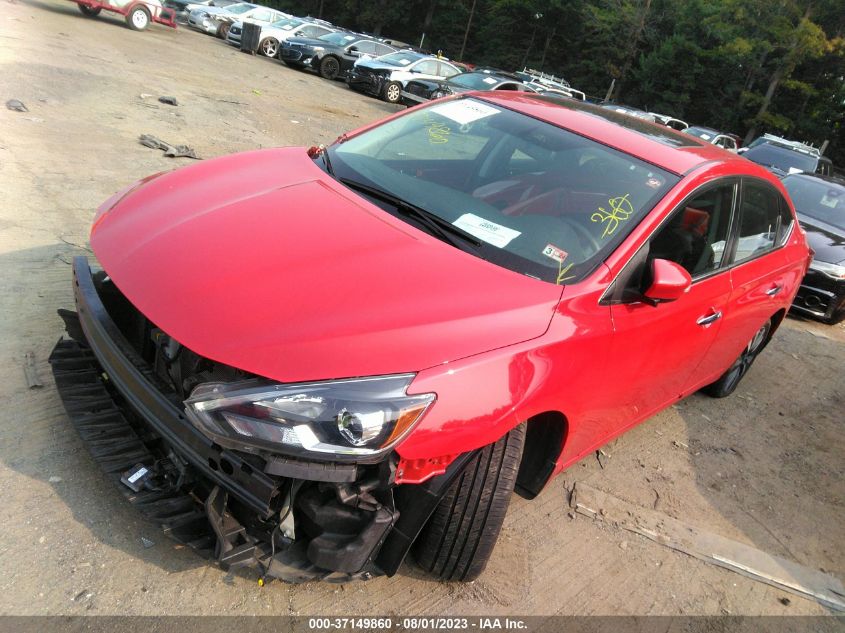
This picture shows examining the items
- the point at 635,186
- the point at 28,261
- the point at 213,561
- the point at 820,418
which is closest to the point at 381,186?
the point at 635,186

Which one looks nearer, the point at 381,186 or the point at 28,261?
the point at 381,186

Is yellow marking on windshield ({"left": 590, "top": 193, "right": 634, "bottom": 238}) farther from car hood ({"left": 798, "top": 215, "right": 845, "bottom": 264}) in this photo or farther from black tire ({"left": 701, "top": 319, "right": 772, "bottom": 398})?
car hood ({"left": 798, "top": 215, "right": 845, "bottom": 264})

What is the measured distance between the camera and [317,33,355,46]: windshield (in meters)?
21.9

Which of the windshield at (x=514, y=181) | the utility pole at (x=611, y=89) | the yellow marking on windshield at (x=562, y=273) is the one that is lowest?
the yellow marking on windshield at (x=562, y=273)

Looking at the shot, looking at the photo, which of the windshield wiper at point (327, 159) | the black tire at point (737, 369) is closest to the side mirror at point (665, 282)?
the windshield wiper at point (327, 159)

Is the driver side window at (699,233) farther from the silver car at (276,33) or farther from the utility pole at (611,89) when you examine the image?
the utility pole at (611,89)

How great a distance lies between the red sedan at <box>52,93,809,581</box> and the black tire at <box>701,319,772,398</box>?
55.0 inches

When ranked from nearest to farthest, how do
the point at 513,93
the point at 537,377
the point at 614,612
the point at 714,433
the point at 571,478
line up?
the point at 537,377 → the point at 614,612 → the point at 571,478 → the point at 513,93 → the point at 714,433

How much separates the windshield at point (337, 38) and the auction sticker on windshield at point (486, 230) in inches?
820

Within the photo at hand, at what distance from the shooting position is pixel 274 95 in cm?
1330

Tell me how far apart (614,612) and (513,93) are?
284 centimetres

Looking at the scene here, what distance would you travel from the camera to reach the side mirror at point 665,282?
8.60 ft

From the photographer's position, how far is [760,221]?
12.9 feet

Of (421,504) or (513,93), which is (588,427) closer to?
(421,504)
